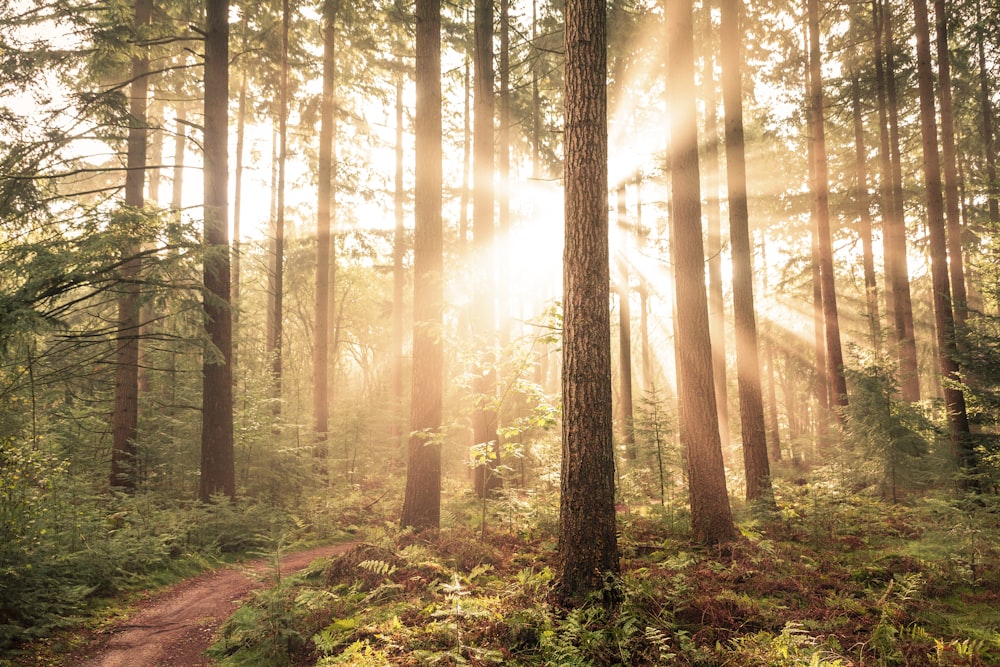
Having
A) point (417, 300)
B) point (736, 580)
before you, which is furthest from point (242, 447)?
point (736, 580)

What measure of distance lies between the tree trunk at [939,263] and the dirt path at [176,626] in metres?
13.5

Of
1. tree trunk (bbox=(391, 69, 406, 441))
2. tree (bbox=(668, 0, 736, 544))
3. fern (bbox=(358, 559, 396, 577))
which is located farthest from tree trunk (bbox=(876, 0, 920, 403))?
tree trunk (bbox=(391, 69, 406, 441))

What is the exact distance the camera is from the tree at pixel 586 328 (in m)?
5.02

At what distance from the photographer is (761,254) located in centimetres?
2452

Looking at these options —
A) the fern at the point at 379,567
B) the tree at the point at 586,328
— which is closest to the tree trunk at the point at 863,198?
the tree at the point at 586,328

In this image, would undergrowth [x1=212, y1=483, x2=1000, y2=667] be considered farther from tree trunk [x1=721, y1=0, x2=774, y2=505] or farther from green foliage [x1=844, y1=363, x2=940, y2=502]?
green foliage [x1=844, y1=363, x2=940, y2=502]

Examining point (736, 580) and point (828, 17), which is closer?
point (736, 580)

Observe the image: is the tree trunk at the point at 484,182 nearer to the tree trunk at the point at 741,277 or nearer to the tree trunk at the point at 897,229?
the tree trunk at the point at 741,277

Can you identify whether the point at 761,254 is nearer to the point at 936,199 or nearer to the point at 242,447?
the point at 936,199

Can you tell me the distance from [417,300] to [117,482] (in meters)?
8.45

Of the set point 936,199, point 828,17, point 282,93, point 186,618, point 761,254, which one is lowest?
point 186,618

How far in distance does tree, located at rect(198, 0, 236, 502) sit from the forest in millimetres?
68

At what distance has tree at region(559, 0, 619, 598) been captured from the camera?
5016mm

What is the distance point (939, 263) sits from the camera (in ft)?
37.0
